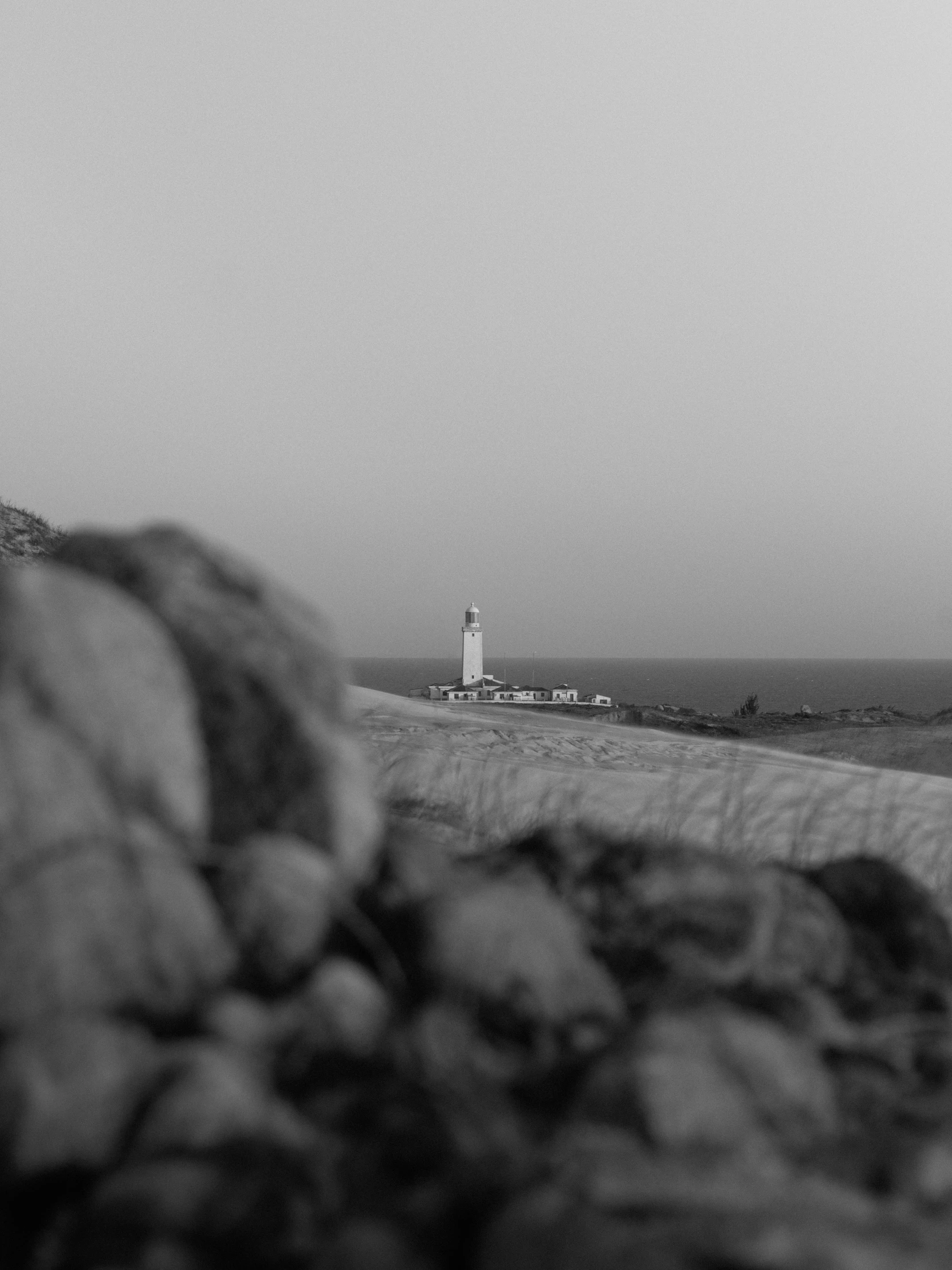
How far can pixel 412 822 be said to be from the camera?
3865 millimetres

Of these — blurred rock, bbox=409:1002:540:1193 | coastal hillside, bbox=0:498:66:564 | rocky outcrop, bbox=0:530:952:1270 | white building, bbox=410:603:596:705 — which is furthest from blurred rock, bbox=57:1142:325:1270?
white building, bbox=410:603:596:705

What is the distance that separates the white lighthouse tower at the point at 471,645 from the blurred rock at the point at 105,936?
44.1 meters

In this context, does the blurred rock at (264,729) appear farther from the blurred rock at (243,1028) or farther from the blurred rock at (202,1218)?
the blurred rock at (202,1218)

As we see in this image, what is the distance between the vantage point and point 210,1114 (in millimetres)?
1685

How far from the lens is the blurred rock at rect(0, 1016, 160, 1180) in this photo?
1.70m

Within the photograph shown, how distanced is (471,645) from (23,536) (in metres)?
34.3

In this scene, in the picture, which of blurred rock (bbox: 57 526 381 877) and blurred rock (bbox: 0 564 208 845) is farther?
blurred rock (bbox: 57 526 381 877)

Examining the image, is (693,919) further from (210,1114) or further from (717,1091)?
(210,1114)

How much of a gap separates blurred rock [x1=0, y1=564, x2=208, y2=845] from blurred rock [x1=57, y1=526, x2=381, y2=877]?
0.10 m

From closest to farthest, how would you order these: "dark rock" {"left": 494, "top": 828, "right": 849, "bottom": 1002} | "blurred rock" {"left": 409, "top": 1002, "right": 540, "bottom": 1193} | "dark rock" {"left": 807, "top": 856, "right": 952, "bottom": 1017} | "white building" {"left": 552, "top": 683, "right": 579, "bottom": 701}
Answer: "blurred rock" {"left": 409, "top": 1002, "right": 540, "bottom": 1193} < "dark rock" {"left": 494, "top": 828, "right": 849, "bottom": 1002} < "dark rock" {"left": 807, "top": 856, "right": 952, "bottom": 1017} < "white building" {"left": 552, "top": 683, "right": 579, "bottom": 701}

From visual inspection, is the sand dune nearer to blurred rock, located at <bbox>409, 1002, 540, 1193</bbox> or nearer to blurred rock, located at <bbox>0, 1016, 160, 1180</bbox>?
blurred rock, located at <bbox>409, 1002, 540, 1193</bbox>

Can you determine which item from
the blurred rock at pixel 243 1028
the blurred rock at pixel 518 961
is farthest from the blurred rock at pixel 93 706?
the blurred rock at pixel 518 961

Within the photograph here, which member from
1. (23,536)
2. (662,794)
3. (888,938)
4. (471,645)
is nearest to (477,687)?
(471,645)

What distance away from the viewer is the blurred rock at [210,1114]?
1.66m
